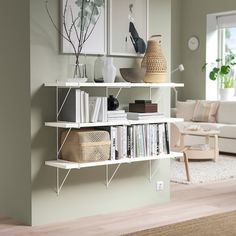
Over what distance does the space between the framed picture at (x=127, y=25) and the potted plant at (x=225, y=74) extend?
205 inches

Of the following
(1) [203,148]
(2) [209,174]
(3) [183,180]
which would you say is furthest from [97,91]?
(1) [203,148]

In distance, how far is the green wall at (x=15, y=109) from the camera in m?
4.65

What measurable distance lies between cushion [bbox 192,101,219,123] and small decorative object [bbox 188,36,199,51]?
1337 mm

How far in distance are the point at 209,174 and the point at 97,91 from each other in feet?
8.73

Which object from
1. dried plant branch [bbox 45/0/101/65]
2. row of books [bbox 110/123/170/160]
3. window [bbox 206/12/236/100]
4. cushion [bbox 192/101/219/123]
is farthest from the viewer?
window [bbox 206/12/236/100]

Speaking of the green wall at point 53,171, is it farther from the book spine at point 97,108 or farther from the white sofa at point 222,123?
the white sofa at point 222,123

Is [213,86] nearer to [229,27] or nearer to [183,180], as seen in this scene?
[229,27]

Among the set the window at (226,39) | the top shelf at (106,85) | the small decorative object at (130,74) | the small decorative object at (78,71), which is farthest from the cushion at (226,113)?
the small decorative object at (78,71)

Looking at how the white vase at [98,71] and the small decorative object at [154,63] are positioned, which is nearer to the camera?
the white vase at [98,71]

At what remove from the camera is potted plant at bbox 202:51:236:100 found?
10.3 metres

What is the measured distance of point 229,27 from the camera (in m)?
10.6

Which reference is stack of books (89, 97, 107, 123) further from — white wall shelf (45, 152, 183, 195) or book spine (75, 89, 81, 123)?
white wall shelf (45, 152, 183, 195)

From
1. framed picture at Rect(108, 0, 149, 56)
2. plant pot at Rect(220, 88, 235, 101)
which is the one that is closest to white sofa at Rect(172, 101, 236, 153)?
plant pot at Rect(220, 88, 235, 101)

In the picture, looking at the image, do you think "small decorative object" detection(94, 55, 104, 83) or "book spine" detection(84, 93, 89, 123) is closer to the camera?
"book spine" detection(84, 93, 89, 123)
